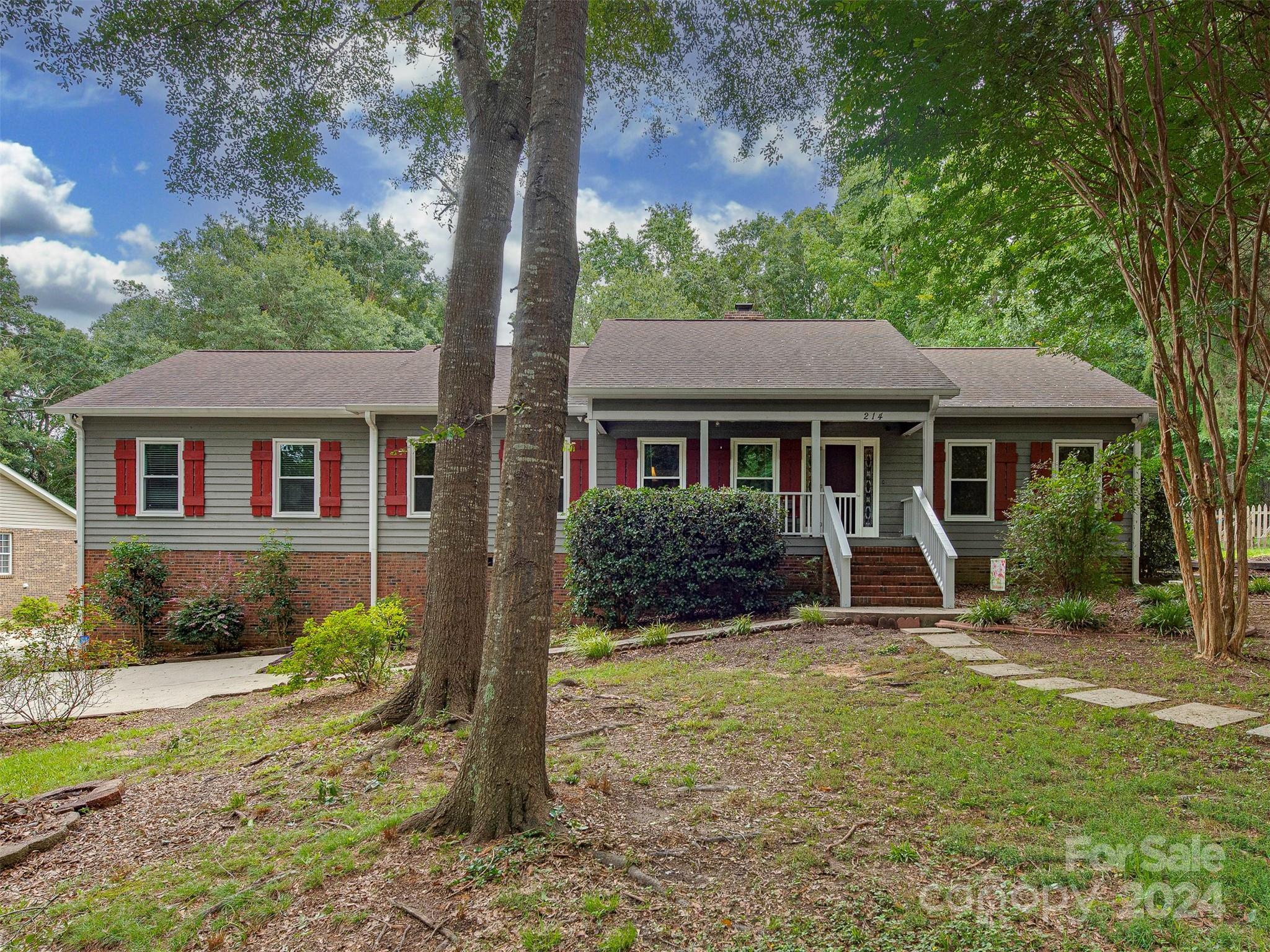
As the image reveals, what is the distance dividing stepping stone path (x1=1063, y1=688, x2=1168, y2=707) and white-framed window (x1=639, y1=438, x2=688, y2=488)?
730cm

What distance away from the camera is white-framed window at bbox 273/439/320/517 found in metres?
11.8

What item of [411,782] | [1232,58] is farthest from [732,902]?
[1232,58]

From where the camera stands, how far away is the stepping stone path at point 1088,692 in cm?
435

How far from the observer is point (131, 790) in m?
4.14

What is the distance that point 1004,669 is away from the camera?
5.82 meters

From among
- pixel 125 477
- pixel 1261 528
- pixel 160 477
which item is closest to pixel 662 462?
pixel 160 477

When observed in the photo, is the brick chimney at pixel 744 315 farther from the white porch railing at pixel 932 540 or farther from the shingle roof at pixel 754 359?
the white porch railing at pixel 932 540

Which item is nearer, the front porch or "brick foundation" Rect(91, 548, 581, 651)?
the front porch

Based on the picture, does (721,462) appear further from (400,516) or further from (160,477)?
(160,477)

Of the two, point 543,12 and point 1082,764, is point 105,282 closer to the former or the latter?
point 543,12

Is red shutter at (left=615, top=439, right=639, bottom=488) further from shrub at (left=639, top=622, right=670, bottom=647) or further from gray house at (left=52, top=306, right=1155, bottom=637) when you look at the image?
shrub at (left=639, top=622, right=670, bottom=647)

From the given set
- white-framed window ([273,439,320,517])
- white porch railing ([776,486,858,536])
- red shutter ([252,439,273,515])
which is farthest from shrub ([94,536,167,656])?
white porch railing ([776,486,858,536])

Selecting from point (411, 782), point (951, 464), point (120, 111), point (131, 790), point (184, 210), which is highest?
point (120, 111)

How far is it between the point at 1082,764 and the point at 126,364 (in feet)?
93.0
